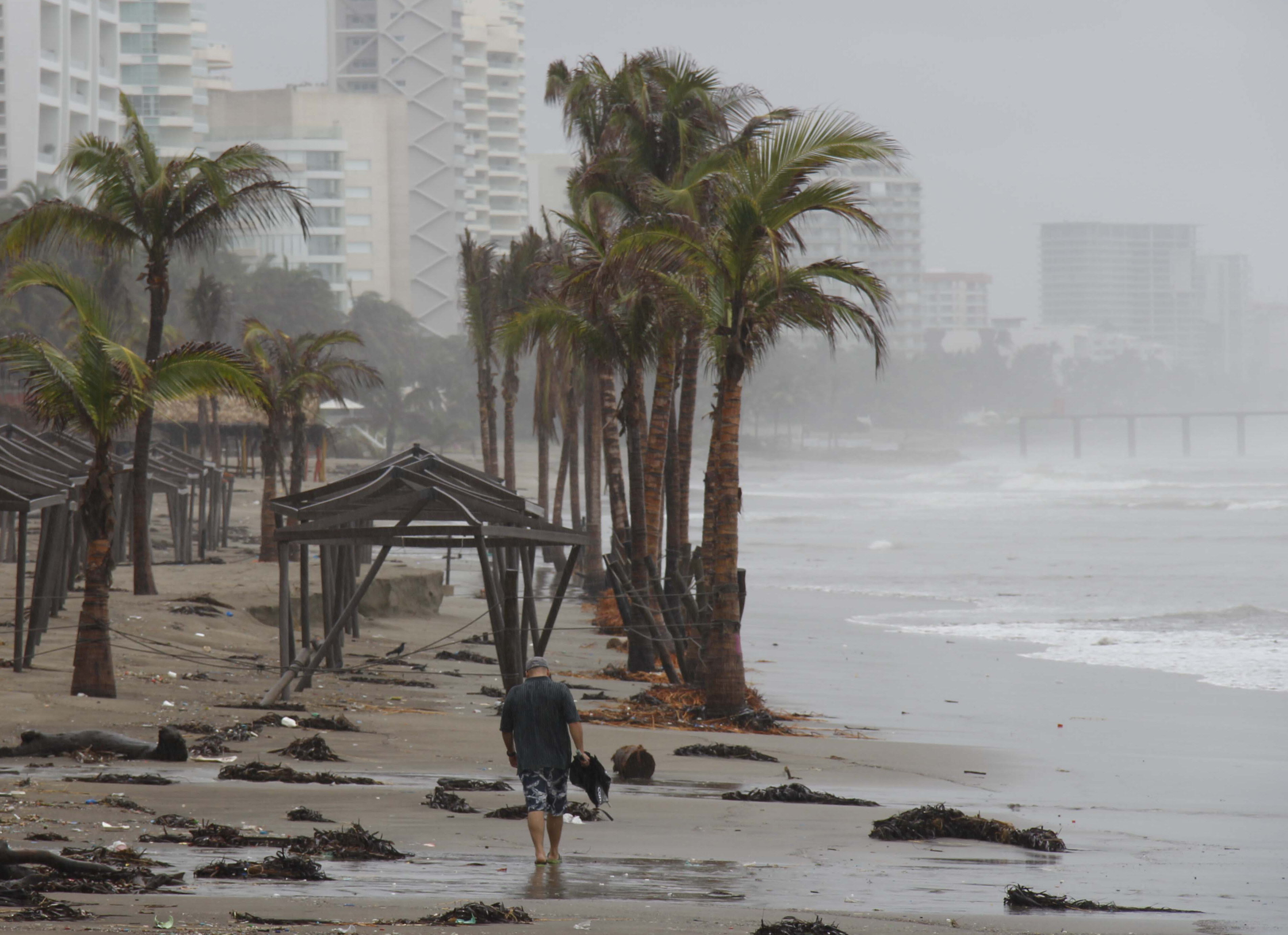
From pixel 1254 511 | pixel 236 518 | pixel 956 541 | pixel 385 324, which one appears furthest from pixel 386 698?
pixel 385 324

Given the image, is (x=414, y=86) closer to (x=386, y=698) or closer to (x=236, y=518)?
(x=236, y=518)

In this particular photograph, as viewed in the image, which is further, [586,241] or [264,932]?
[586,241]

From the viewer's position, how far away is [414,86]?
161250 millimetres

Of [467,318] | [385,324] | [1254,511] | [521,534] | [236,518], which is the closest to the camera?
[521,534]

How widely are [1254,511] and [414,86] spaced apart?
116 m

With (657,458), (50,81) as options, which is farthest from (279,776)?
(50,81)

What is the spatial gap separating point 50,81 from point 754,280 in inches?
3282

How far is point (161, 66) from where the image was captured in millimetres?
116688

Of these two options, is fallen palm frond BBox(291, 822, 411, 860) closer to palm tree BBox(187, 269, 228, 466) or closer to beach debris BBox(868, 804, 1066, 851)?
beach debris BBox(868, 804, 1066, 851)

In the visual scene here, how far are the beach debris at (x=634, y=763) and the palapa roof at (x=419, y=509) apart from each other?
3.24 metres

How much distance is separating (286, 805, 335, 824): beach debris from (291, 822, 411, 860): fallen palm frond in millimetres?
618

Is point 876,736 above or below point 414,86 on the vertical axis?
below

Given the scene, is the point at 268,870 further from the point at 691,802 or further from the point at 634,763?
the point at 634,763

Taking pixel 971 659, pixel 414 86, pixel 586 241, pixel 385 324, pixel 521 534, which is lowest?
Answer: pixel 971 659
